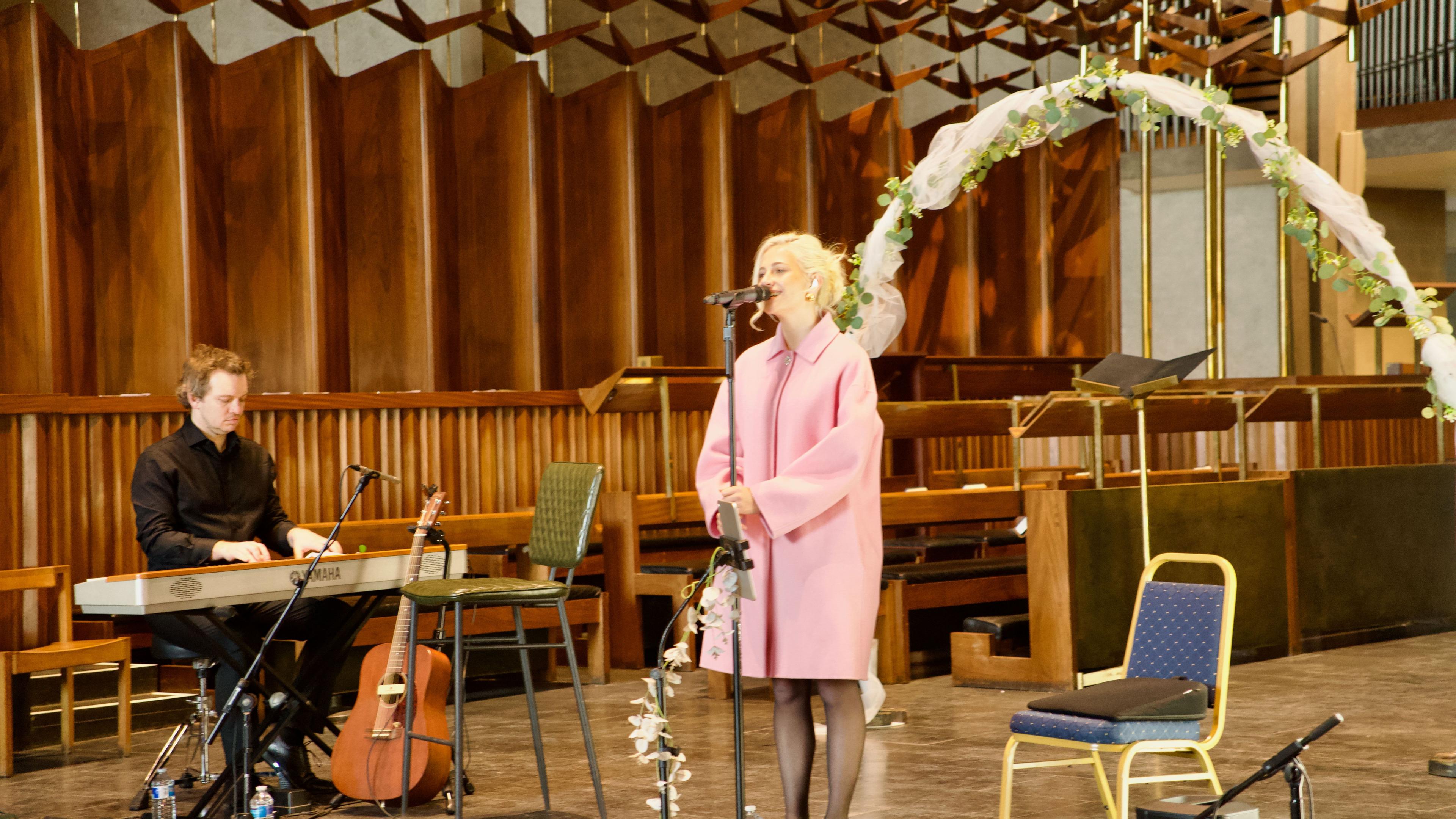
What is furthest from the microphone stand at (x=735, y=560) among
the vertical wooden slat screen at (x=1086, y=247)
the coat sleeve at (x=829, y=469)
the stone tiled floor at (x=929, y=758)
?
the vertical wooden slat screen at (x=1086, y=247)

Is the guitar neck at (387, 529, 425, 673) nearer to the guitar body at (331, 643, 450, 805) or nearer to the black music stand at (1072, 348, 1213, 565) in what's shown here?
the guitar body at (331, 643, 450, 805)

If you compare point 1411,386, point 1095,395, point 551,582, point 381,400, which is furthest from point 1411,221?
point 551,582

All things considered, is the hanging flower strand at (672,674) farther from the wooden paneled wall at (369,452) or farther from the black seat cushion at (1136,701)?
the wooden paneled wall at (369,452)

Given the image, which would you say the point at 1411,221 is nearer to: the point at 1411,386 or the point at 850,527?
the point at 1411,386

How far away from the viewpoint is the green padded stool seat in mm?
3816

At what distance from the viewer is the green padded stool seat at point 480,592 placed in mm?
3816

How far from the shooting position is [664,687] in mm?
3240

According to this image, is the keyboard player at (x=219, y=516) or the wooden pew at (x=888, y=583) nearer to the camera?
the keyboard player at (x=219, y=516)

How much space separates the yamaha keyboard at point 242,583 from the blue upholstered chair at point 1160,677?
1764 millimetres

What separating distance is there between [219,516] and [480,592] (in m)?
1.02

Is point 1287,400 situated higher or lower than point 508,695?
higher

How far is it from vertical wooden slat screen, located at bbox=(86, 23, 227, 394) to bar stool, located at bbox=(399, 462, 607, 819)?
3270 mm

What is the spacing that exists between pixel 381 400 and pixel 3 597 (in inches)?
92.6

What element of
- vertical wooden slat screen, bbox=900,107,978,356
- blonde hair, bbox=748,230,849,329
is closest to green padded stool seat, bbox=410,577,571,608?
blonde hair, bbox=748,230,849,329
